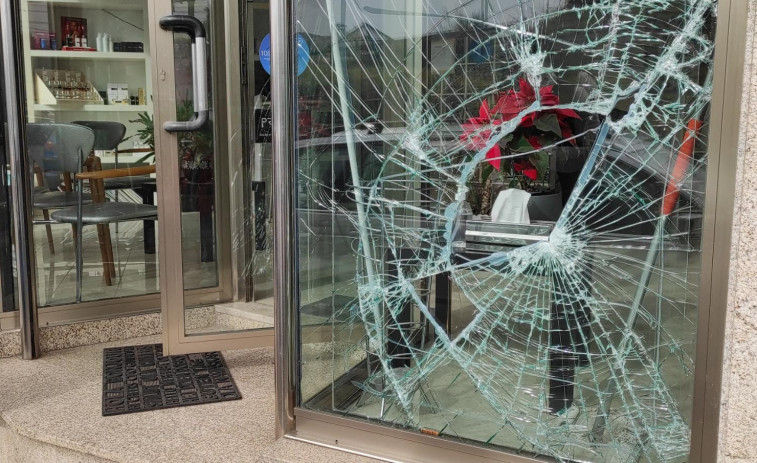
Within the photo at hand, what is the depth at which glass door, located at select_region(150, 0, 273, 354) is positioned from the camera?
2.87 metres

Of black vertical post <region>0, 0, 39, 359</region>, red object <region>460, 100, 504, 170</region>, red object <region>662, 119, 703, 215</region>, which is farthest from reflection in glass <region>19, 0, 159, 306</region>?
red object <region>662, 119, 703, 215</region>

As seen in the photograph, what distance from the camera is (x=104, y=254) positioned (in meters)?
3.62

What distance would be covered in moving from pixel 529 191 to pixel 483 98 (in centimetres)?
26

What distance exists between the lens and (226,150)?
337 centimetres

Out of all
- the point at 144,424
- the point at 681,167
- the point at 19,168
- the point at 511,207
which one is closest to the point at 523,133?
the point at 511,207

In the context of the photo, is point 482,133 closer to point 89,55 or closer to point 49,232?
point 89,55

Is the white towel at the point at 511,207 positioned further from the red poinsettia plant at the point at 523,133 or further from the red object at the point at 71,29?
the red object at the point at 71,29

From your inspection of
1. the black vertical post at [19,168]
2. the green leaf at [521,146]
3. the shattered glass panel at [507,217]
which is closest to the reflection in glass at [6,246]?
the black vertical post at [19,168]

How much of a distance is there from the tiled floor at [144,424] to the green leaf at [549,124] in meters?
1.04

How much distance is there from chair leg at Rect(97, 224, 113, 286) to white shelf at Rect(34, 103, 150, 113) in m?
0.53

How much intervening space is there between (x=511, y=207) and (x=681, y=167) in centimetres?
41

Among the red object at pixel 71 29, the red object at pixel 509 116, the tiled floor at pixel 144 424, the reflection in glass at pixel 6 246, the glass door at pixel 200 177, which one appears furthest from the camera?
the red object at pixel 71 29

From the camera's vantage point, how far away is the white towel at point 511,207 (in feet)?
6.34

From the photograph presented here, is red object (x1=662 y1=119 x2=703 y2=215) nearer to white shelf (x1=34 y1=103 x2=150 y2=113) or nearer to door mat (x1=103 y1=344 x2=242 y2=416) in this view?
door mat (x1=103 y1=344 x2=242 y2=416)
